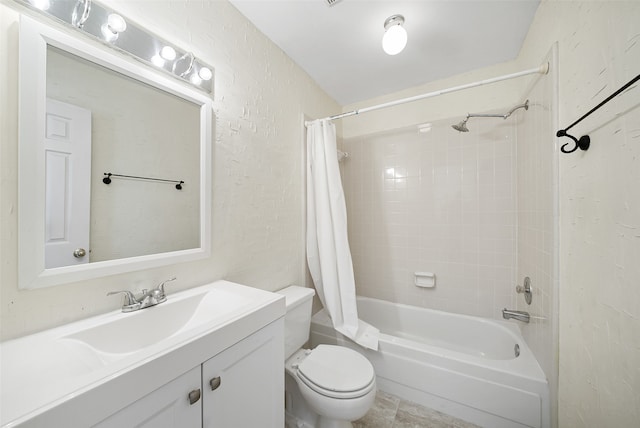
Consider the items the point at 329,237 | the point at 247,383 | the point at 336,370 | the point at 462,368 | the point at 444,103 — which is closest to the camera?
the point at 247,383

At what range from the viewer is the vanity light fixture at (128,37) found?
0.75m

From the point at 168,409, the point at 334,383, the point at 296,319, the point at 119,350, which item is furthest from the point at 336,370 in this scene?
the point at 119,350

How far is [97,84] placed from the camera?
0.84 m

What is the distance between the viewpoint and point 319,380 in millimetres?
1172

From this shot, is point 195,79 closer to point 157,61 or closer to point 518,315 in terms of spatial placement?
point 157,61

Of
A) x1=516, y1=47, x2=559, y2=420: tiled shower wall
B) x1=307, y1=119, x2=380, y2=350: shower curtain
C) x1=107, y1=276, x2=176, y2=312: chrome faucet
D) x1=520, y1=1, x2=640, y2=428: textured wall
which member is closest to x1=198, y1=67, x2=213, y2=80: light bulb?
x1=307, y1=119, x2=380, y2=350: shower curtain

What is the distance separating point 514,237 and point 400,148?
1.19 meters

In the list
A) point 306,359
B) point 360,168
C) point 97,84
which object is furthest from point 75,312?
point 360,168

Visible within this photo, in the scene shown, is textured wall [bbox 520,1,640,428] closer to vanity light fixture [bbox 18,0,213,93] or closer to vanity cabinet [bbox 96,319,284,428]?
vanity cabinet [bbox 96,319,284,428]

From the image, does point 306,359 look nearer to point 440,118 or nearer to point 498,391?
point 498,391

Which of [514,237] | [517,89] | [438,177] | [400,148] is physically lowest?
[514,237]

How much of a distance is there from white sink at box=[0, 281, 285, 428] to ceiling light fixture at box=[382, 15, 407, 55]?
4.97ft

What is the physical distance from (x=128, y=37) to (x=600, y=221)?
1.86m

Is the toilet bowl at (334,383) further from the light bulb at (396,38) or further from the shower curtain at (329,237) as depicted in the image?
the light bulb at (396,38)
